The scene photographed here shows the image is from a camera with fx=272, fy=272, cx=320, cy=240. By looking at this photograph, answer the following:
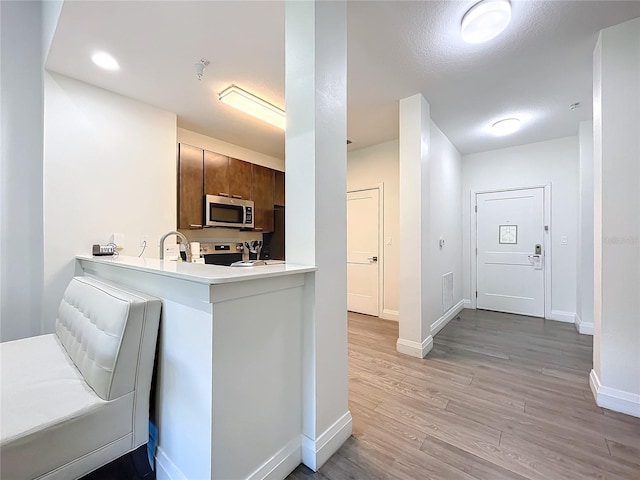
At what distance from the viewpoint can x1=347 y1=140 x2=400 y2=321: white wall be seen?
402 centimetres

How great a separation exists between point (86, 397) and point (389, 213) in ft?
12.3

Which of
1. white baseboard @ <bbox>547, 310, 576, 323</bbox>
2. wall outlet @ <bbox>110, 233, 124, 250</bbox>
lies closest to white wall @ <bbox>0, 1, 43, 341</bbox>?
wall outlet @ <bbox>110, 233, 124, 250</bbox>

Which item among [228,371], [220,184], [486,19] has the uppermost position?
[486,19]

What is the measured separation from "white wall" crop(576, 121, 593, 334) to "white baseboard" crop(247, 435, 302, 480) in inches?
153

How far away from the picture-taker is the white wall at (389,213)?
4016 mm

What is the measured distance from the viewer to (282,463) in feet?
4.30

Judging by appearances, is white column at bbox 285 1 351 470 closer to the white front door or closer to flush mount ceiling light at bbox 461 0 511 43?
flush mount ceiling light at bbox 461 0 511 43

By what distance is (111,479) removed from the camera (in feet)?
3.83

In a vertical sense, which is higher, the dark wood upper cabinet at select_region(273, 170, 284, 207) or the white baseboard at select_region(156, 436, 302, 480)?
the dark wood upper cabinet at select_region(273, 170, 284, 207)

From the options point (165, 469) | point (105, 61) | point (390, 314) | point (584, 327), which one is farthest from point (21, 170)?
point (584, 327)

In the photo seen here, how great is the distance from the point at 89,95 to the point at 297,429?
317cm

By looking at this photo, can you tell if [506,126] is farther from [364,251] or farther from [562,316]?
[562,316]

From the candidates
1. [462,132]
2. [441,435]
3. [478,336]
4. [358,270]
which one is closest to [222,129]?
[358,270]

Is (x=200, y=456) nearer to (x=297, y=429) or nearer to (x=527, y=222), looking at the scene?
(x=297, y=429)
